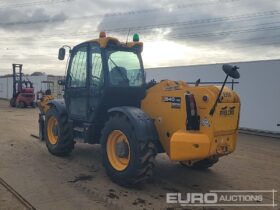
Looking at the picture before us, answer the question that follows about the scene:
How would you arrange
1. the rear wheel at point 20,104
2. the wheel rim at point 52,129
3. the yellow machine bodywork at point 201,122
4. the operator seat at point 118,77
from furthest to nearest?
the rear wheel at point 20,104, the wheel rim at point 52,129, the operator seat at point 118,77, the yellow machine bodywork at point 201,122

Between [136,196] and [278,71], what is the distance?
10.8 metres

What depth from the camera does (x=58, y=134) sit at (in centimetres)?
830

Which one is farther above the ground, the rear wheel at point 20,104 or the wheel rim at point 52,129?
the wheel rim at point 52,129

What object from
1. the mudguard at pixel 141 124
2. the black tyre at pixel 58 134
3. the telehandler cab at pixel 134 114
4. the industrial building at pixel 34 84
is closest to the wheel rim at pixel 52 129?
the black tyre at pixel 58 134

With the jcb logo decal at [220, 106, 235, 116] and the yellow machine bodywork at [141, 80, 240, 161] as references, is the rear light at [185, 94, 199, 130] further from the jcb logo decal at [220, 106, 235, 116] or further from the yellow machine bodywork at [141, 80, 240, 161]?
the jcb logo decal at [220, 106, 235, 116]

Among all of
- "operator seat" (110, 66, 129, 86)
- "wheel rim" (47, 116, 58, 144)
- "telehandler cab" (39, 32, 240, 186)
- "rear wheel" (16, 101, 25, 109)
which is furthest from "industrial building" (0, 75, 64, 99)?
"operator seat" (110, 66, 129, 86)

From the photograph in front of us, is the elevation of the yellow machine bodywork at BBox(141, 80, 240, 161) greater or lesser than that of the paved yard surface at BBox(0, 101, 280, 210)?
greater

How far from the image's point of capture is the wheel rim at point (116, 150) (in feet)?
20.8

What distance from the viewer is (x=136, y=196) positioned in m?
5.77

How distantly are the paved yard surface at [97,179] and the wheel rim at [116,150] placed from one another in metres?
0.35

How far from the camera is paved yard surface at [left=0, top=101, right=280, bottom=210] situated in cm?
552

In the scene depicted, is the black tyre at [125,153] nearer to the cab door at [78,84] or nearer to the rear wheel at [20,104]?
the cab door at [78,84]

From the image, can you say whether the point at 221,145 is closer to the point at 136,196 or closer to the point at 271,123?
the point at 136,196

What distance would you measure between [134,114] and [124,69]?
1.48 meters
